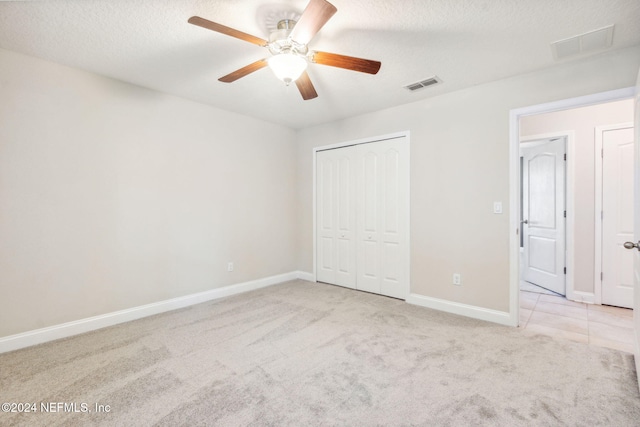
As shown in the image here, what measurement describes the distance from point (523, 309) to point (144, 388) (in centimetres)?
386

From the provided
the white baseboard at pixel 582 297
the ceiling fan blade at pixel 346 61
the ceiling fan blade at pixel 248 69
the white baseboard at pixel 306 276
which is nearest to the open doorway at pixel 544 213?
the white baseboard at pixel 582 297

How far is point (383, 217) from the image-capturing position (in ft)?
12.9

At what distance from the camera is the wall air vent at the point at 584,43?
7.23 feet

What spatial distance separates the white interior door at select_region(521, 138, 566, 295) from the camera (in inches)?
158

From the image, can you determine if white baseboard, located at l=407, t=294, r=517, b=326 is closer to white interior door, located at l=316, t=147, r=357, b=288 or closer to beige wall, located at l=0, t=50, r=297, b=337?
white interior door, located at l=316, t=147, r=357, b=288

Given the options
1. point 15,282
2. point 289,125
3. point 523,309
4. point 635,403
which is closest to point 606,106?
point 523,309

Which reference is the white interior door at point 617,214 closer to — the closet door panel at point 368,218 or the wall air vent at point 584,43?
the wall air vent at point 584,43

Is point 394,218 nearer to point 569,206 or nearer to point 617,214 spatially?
point 569,206

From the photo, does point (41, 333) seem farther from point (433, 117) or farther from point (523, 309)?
point (523, 309)

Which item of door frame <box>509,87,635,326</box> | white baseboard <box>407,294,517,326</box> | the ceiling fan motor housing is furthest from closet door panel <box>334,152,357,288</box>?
the ceiling fan motor housing

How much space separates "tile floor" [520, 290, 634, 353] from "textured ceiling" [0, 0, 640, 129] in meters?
2.50

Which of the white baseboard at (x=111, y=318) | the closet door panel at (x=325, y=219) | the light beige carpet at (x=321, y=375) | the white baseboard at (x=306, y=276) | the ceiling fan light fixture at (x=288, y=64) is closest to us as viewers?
the light beige carpet at (x=321, y=375)

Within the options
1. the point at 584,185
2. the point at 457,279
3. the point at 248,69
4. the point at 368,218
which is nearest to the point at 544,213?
the point at 584,185

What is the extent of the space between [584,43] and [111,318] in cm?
485
